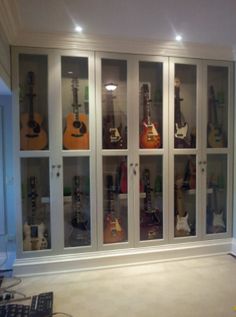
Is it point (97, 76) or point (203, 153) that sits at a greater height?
point (97, 76)

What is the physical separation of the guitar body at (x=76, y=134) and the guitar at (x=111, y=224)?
48 cm

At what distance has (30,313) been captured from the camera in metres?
2.09

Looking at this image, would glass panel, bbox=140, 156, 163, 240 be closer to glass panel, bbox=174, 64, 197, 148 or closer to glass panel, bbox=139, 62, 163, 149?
glass panel, bbox=139, 62, 163, 149

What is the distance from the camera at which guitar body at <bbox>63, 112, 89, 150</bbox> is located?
2.91 m

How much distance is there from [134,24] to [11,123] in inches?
64.3

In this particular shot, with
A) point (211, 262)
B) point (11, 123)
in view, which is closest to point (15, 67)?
point (11, 123)

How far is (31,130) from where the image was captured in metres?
2.85

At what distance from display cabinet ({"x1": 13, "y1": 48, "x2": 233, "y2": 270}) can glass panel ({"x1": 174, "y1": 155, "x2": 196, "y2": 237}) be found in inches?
0.5

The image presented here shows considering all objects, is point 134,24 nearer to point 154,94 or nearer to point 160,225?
point 154,94

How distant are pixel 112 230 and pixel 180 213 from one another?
0.84 metres

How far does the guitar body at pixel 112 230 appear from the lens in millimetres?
3057

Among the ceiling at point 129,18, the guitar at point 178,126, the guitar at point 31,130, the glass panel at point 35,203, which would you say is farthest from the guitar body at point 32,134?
the guitar at point 178,126

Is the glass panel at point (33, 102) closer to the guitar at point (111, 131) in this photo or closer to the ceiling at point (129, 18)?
the ceiling at point (129, 18)

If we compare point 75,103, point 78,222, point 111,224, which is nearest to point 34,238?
point 78,222
